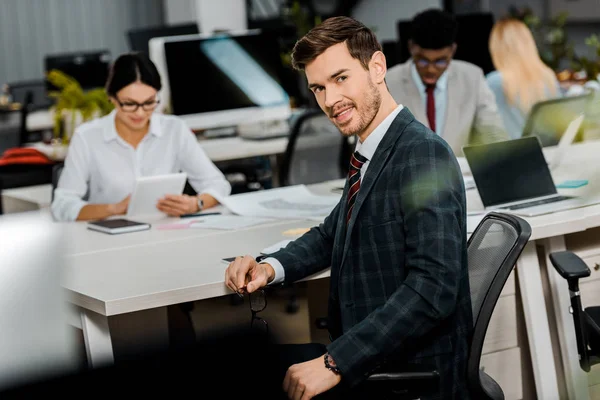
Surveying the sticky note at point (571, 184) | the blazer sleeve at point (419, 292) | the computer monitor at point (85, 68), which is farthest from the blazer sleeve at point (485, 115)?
the computer monitor at point (85, 68)

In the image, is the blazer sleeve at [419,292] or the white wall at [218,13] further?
the white wall at [218,13]

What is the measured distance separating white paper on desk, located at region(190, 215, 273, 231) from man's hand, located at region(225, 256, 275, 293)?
0.68m

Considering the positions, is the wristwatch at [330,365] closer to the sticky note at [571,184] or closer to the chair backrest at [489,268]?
the chair backrest at [489,268]

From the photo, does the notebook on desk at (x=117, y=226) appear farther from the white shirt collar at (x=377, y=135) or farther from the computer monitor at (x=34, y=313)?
the computer monitor at (x=34, y=313)

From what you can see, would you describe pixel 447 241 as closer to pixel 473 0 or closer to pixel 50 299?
pixel 50 299

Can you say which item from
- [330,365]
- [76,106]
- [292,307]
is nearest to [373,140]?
→ [330,365]

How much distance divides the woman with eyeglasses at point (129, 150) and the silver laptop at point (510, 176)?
933 millimetres

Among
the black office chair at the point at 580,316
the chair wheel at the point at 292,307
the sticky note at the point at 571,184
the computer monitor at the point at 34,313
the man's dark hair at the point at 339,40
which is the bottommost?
the chair wheel at the point at 292,307

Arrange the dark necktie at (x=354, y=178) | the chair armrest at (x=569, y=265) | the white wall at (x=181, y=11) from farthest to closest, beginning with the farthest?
the white wall at (x=181, y=11), the chair armrest at (x=569, y=265), the dark necktie at (x=354, y=178)

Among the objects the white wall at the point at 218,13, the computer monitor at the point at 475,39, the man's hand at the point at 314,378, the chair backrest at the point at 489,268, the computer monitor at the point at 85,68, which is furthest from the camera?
the white wall at the point at 218,13

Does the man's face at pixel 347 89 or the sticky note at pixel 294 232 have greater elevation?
the man's face at pixel 347 89

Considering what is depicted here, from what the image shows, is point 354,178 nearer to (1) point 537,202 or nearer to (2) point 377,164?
(2) point 377,164

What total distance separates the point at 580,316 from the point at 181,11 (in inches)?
275

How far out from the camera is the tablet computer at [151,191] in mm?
2938
